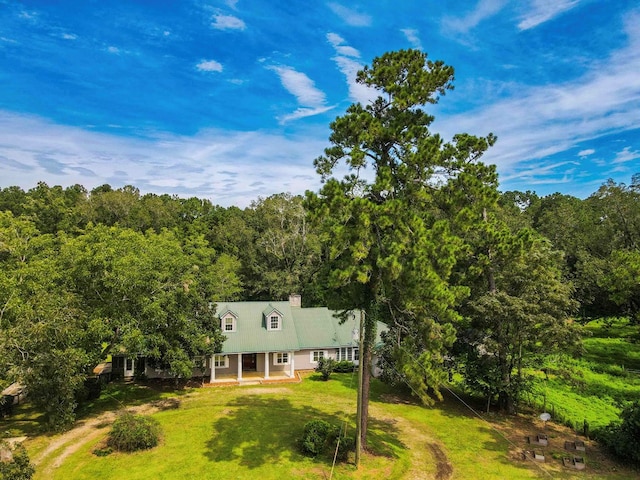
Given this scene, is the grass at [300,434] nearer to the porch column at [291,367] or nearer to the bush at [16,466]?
the porch column at [291,367]

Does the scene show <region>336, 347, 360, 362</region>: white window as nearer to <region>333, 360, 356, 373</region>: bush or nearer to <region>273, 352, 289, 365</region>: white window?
<region>333, 360, 356, 373</region>: bush

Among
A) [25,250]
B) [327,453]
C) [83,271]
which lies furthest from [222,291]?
[327,453]

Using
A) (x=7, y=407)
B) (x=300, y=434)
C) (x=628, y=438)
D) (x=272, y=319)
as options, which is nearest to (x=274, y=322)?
(x=272, y=319)

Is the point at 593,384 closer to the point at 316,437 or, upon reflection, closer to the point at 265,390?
the point at 316,437

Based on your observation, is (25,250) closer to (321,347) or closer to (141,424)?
(141,424)

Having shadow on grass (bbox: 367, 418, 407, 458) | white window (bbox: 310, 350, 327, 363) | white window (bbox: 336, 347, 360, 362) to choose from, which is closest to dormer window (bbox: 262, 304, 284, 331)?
white window (bbox: 310, 350, 327, 363)
